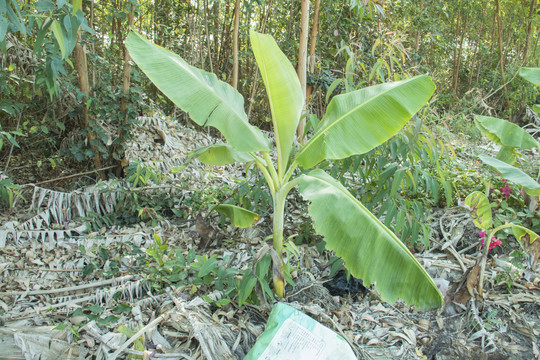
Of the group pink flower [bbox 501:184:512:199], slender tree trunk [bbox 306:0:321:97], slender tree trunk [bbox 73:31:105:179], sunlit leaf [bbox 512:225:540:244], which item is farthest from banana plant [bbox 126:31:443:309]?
slender tree trunk [bbox 306:0:321:97]

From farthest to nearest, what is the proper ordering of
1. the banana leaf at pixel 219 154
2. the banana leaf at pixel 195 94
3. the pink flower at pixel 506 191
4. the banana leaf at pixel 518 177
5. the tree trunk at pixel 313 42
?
the tree trunk at pixel 313 42 < the pink flower at pixel 506 191 < the banana leaf at pixel 219 154 < the banana leaf at pixel 518 177 < the banana leaf at pixel 195 94

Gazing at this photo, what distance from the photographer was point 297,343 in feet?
5.41

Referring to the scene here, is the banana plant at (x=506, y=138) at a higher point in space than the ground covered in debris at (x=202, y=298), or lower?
higher

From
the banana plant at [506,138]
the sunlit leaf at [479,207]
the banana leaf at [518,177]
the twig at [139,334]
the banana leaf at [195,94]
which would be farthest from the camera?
the banana plant at [506,138]

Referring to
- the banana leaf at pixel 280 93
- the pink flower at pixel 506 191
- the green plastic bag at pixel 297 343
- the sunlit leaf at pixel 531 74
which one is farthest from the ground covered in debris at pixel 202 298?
the sunlit leaf at pixel 531 74

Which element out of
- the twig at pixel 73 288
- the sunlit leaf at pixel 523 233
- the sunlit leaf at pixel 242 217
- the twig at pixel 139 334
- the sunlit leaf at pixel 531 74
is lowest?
the twig at pixel 73 288

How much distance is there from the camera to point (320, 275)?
253 centimetres

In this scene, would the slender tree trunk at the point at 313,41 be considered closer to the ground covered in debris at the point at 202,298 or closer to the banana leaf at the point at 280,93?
the ground covered in debris at the point at 202,298

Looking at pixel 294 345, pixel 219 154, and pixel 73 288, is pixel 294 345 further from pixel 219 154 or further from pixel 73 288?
pixel 73 288

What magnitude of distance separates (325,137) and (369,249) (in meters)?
0.65

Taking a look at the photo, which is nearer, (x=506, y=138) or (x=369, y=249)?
(x=369, y=249)

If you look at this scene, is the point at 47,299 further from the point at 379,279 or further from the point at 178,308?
the point at 379,279

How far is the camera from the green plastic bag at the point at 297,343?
5.29 ft

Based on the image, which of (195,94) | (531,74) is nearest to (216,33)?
(195,94)
